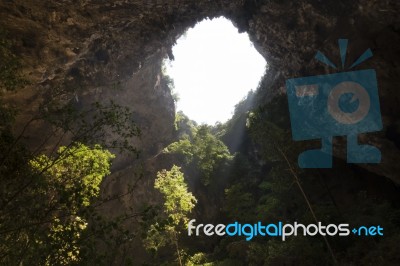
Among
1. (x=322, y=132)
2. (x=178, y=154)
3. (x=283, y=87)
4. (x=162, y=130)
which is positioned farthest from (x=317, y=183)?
(x=162, y=130)

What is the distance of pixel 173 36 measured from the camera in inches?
1058

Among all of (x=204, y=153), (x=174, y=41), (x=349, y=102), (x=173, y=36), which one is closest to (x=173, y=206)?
(x=204, y=153)

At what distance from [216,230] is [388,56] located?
704 inches

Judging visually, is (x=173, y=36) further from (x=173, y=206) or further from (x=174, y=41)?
(x=173, y=206)

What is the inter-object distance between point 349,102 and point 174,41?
15.1 meters

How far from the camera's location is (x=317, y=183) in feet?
78.1

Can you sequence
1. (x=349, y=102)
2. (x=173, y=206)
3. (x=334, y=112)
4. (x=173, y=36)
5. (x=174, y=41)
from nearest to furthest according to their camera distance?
1. (x=349, y=102)
2. (x=173, y=206)
3. (x=334, y=112)
4. (x=173, y=36)
5. (x=174, y=41)

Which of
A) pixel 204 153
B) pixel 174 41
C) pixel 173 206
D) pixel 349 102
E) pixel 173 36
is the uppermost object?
pixel 174 41

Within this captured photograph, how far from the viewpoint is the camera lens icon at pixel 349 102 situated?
19859 millimetres

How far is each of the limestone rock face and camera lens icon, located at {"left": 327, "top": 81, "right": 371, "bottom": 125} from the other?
99 cm

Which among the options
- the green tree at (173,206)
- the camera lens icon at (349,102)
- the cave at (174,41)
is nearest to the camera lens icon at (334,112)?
the camera lens icon at (349,102)

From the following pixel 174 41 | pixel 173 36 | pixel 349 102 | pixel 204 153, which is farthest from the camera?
pixel 204 153

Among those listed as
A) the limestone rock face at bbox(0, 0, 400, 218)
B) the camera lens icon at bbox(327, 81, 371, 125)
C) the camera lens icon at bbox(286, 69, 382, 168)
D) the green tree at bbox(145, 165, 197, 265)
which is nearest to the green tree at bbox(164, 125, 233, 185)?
the green tree at bbox(145, 165, 197, 265)

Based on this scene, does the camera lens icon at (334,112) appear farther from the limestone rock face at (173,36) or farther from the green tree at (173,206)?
the green tree at (173,206)
